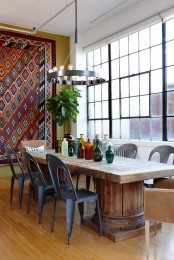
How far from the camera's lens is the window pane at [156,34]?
5109mm

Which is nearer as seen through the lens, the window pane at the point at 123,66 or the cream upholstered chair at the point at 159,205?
the cream upholstered chair at the point at 159,205

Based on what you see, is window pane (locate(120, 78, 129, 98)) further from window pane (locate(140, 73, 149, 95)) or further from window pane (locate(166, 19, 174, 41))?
window pane (locate(166, 19, 174, 41))

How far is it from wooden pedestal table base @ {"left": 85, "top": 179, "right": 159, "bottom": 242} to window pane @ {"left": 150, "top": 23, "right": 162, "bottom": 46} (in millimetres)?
3164

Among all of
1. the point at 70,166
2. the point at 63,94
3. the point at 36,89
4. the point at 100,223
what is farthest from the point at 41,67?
the point at 100,223

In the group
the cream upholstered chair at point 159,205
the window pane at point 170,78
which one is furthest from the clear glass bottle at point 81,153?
the window pane at point 170,78

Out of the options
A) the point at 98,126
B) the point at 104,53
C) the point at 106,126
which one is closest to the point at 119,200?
the point at 106,126

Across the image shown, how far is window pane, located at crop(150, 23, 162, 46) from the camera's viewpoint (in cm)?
511

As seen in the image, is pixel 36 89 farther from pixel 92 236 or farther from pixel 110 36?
pixel 92 236

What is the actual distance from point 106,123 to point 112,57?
5.09 ft

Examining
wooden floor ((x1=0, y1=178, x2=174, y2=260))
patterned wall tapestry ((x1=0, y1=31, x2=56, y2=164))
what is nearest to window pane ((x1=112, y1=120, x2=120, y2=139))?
patterned wall tapestry ((x1=0, y1=31, x2=56, y2=164))

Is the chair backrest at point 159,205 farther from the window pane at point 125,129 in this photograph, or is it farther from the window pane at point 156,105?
the window pane at point 125,129

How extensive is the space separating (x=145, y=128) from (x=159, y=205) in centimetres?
327

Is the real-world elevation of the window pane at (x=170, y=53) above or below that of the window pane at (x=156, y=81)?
above

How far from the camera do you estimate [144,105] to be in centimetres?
546
